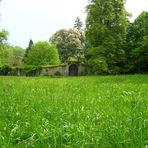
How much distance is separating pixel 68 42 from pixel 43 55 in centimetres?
1036

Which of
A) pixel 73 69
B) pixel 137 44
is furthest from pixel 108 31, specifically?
pixel 73 69

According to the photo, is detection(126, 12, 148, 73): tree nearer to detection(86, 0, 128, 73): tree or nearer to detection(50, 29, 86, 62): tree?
detection(86, 0, 128, 73): tree

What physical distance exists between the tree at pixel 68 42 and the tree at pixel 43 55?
27.6ft

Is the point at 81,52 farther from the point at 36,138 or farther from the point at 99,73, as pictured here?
the point at 36,138

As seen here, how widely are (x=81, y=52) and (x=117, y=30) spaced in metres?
45.2

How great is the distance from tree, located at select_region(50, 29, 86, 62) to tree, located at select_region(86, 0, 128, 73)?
141 ft

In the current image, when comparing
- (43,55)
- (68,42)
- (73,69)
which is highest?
(68,42)

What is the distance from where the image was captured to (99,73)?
57.2 m

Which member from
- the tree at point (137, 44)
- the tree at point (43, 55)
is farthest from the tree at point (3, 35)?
the tree at point (137, 44)

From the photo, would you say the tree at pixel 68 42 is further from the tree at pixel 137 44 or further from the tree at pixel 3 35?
the tree at pixel 137 44

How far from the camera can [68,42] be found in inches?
4168

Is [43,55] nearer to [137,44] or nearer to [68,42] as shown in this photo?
[68,42]

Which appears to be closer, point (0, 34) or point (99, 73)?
point (99, 73)

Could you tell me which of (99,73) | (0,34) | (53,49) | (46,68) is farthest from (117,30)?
(53,49)
